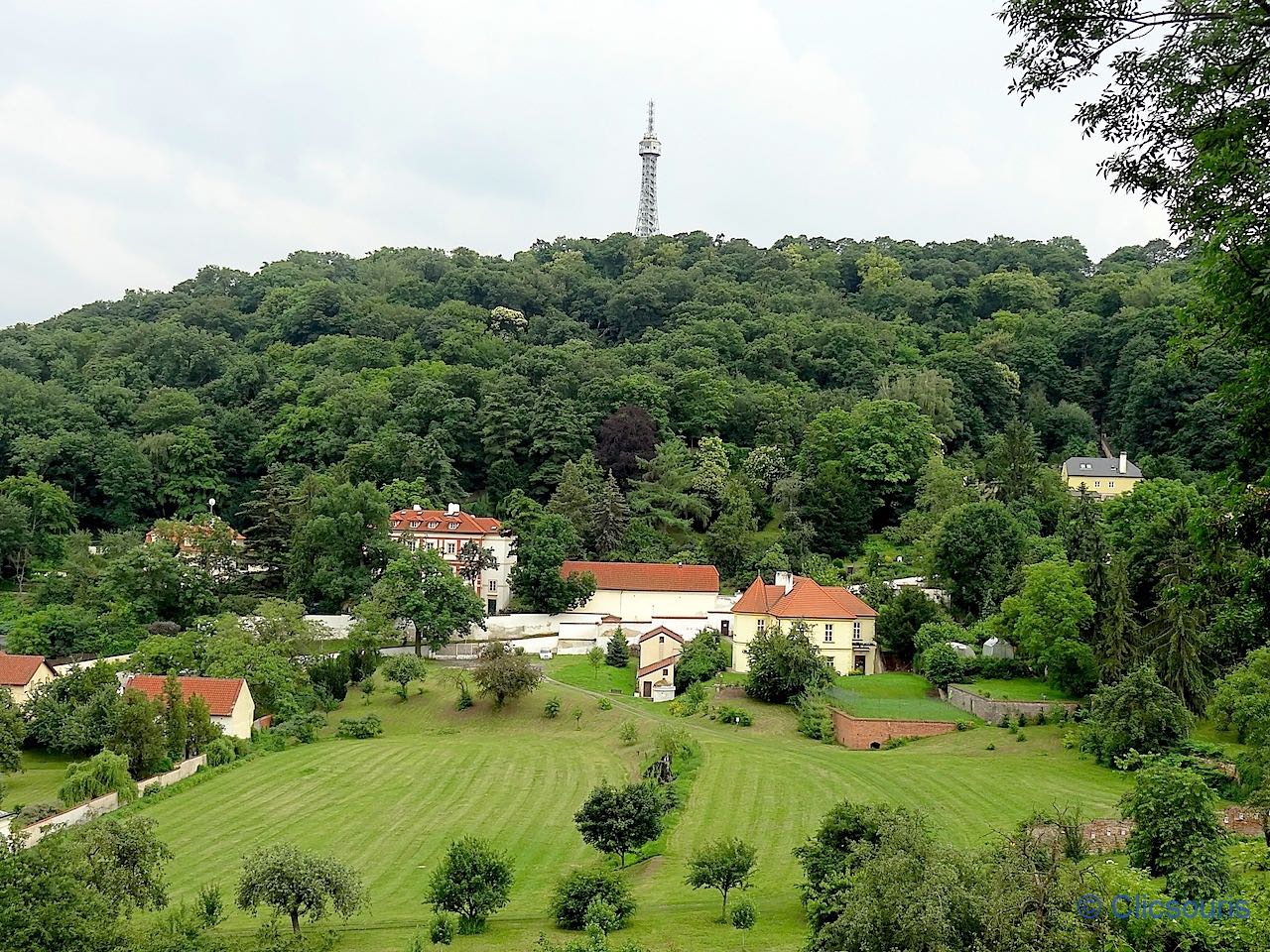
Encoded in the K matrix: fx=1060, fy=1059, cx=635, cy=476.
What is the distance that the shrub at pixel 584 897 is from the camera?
1922cm

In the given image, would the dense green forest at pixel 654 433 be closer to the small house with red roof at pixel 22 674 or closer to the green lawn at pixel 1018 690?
the green lawn at pixel 1018 690

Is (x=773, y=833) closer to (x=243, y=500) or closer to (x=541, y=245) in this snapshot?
(x=243, y=500)

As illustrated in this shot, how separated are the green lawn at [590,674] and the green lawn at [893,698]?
843 cm

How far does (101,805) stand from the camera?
29.7 meters

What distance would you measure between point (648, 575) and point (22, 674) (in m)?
25.3

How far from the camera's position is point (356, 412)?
66875 millimetres

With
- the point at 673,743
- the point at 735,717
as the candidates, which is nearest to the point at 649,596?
the point at 735,717

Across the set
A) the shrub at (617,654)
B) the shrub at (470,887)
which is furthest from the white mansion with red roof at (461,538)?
the shrub at (470,887)

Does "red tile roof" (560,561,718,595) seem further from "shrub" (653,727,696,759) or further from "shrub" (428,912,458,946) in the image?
"shrub" (428,912,458,946)

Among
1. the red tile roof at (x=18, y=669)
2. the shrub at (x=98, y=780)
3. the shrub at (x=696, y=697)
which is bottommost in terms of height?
the shrub at (x=98, y=780)

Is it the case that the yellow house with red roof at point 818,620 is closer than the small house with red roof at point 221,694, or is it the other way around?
the small house with red roof at point 221,694

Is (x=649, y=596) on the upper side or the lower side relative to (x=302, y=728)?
upper

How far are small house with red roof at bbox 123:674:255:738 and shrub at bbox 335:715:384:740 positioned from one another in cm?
322

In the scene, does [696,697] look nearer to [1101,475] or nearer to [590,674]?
[590,674]
